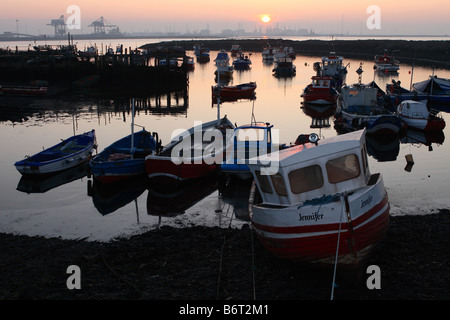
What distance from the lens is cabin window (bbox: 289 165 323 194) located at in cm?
1072

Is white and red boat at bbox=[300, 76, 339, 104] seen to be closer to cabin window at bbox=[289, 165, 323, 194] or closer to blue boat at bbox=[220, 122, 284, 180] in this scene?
blue boat at bbox=[220, 122, 284, 180]

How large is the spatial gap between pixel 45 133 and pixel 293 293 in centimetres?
2619

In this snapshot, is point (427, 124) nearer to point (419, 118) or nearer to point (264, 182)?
point (419, 118)

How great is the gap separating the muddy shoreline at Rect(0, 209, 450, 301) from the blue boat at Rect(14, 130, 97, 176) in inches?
303

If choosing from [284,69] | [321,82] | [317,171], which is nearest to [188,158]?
[317,171]

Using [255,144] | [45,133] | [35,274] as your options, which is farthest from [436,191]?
[45,133]

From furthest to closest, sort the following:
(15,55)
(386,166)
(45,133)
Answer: (15,55) → (45,133) → (386,166)

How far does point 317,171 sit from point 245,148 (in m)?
9.53

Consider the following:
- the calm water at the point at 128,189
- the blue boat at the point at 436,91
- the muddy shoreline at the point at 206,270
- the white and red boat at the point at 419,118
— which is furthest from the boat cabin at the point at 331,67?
the muddy shoreline at the point at 206,270

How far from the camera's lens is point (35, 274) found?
1134cm

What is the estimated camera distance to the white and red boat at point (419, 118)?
31.4 metres

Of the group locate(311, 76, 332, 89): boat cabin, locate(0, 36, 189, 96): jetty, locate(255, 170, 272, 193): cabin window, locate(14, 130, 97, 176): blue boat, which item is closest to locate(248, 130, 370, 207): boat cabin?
locate(255, 170, 272, 193): cabin window

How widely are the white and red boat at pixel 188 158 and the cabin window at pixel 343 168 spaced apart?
10.0m

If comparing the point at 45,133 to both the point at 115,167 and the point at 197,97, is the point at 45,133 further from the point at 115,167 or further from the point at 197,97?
the point at 197,97
